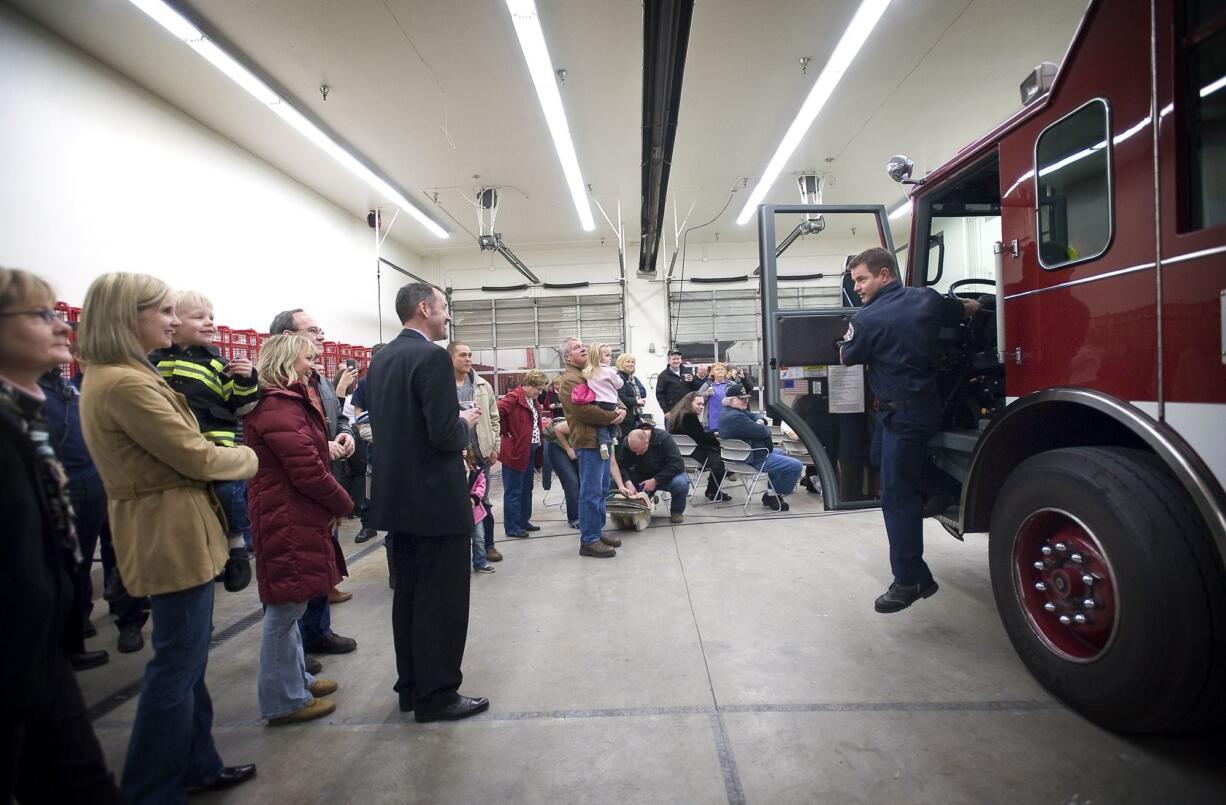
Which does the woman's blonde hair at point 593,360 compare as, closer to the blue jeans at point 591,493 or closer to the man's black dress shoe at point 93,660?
the blue jeans at point 591,493

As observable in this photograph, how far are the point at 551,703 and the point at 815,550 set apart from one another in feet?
9.36

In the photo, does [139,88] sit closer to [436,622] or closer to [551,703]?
[436,622]

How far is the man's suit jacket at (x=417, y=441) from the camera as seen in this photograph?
228cm

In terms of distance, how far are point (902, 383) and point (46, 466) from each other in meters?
3.13

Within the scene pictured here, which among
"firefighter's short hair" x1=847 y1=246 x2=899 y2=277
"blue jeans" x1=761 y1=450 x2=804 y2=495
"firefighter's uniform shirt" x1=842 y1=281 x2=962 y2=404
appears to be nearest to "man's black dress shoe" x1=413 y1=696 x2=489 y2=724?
"firefighter's uniform shirt" x1=842 y1=281 x2=962 y2=404

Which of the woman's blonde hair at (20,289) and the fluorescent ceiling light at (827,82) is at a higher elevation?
the fluorescent ceiling light at (827,82)

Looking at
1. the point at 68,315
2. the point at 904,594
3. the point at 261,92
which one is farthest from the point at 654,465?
the point at 261,92

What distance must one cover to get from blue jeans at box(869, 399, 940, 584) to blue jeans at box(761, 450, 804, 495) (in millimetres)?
3218

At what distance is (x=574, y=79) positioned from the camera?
6.56 meters

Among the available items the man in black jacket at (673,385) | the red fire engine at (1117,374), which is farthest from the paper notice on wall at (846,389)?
the man in black jacket at (673,385)

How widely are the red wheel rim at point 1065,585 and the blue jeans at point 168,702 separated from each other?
302 centimetres

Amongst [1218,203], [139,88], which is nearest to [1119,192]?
[1218,203]

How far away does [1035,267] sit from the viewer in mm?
2316

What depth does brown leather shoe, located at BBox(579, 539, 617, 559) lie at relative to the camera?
15.5 feet
